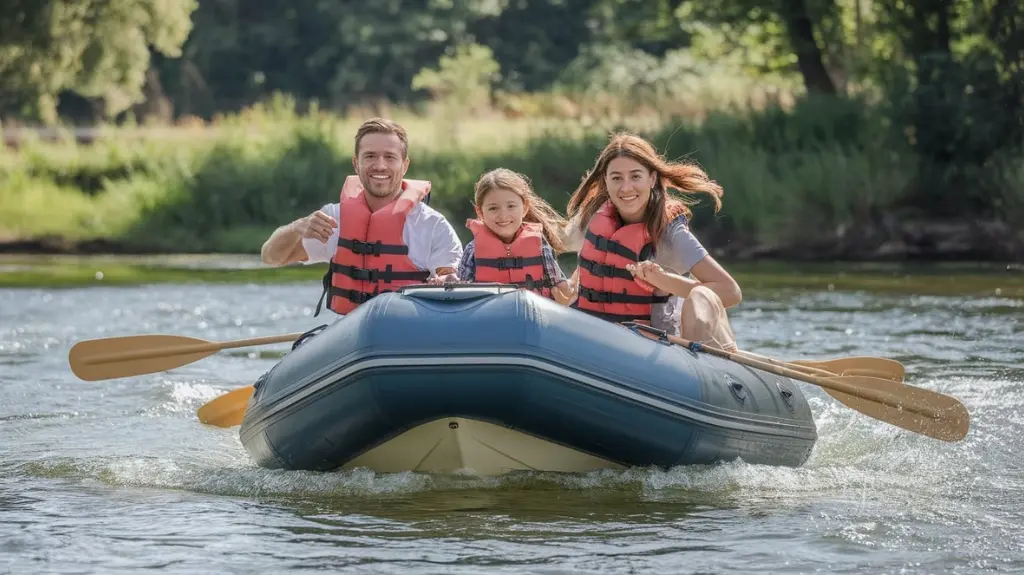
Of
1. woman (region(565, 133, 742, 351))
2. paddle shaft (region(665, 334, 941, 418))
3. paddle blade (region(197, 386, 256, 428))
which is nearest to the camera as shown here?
paddle shaft (region(665, 334, 941, 418))

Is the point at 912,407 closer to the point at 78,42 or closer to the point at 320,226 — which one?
the point at 320,226

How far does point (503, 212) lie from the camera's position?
5.88 metres

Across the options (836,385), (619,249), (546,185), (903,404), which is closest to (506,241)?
(619,249)

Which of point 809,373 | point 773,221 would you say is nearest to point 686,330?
point 809,373

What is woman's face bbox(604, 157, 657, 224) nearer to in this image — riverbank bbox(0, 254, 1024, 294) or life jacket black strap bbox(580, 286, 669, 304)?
life jacket black strap bbox(580, 286, 669, 304)

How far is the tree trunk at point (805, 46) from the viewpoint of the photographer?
19422 mm

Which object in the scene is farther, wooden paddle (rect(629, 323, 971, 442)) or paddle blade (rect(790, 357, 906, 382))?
paddle blade (rect(790, 357, 906, 382))

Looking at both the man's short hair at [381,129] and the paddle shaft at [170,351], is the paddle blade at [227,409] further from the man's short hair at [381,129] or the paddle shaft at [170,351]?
the man's short hair at [381,129]

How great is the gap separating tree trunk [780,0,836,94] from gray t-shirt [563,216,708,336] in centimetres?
1382

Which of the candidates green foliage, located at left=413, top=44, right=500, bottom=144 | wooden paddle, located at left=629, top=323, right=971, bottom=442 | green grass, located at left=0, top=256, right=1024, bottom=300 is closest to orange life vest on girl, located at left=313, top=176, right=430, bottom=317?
wooden paddle, located at left=629, top=323, right=971, bottom=442

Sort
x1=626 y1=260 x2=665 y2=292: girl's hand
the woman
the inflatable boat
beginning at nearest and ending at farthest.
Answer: the inflatable boat < x1=626 y1=260 x2=665 y2=292: girl's hand < the woman

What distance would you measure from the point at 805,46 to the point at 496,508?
1524 centimetres

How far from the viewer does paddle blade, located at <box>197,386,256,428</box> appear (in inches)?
258

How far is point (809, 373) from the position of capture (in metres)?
6.10
